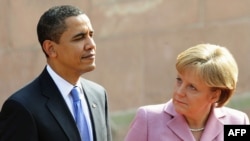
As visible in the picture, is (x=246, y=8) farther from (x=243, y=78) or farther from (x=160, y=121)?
(x=160, y=121)

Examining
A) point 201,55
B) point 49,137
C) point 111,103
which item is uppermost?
point 201,55

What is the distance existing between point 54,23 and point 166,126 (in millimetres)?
800

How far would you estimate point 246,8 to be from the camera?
26.0 ft

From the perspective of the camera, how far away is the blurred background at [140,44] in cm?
768

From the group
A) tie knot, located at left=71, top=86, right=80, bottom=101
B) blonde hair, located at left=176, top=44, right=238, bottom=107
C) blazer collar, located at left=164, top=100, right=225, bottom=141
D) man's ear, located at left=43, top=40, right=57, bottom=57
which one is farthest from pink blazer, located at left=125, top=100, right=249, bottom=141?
man's ear, located at left=43, top=40, right=57, bottom=57

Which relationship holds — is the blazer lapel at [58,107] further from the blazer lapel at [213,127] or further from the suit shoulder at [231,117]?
the suit shoulder at [231,117]

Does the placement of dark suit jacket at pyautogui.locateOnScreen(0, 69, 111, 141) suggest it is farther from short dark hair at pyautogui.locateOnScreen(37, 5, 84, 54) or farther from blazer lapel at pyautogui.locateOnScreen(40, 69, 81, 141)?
short dark hair at pyautogui.locateOnScreen(37, 5, 84, 54)

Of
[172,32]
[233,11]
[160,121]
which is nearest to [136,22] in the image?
[172,32]

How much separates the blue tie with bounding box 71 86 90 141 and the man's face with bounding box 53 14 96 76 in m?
0.11

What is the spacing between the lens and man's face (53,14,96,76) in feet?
15.9

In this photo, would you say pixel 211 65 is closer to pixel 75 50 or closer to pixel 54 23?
pixel 75 50

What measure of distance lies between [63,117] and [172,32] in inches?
126

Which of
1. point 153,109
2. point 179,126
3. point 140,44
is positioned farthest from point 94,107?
point 140,44

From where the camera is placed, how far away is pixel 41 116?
4730mm
